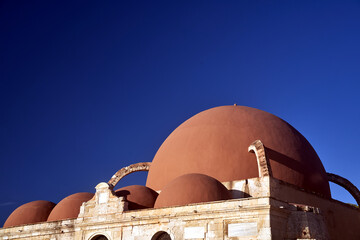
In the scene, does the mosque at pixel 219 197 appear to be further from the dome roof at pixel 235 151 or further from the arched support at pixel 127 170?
the arched support at pixel 127 170

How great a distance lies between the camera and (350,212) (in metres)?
15.2

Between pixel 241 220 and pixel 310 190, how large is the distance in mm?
4193

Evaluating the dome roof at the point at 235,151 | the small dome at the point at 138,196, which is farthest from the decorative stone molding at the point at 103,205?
the dome roof at the point at 235,151

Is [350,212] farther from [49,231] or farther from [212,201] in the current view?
[49,231]

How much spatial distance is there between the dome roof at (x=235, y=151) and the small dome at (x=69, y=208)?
2587mm

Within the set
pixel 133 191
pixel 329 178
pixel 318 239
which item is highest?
pixel 329 178

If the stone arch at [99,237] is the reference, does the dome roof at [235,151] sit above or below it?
above

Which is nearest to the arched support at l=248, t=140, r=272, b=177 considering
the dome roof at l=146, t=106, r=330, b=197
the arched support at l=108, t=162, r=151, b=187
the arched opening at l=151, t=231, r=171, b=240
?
the dome roof at l=146, t=106, r=330, b=197

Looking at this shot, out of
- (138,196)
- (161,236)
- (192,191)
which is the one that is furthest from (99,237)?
(192,191)

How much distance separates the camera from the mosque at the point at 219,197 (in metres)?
10.7

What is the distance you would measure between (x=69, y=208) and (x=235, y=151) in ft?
20.4

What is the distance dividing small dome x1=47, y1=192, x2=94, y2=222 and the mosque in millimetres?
35

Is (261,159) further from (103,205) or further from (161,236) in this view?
(103,205)

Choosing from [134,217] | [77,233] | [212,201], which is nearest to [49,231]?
[77,233]
